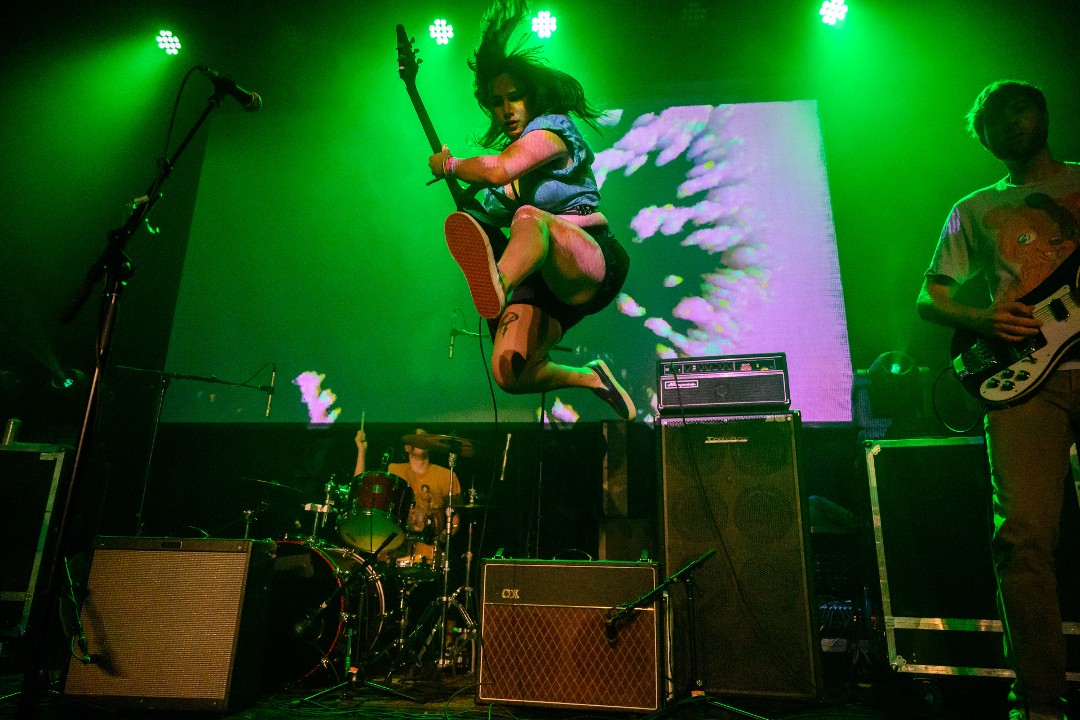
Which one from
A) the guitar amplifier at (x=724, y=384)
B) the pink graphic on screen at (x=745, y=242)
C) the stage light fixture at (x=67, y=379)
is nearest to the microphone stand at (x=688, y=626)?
the guitar amplifier at (x=724, y=384)

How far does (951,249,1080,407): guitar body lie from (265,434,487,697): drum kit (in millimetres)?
2223

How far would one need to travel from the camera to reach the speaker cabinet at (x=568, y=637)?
2.15 meters

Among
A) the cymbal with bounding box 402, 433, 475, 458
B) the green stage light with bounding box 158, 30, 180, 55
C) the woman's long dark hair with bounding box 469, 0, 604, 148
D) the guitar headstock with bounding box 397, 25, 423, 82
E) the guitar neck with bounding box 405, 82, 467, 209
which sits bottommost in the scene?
the cymbal with bounding box 402, 433, 475, 458

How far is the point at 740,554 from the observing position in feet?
8.35

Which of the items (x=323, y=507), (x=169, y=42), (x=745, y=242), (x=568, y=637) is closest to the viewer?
(x=568, y=637)

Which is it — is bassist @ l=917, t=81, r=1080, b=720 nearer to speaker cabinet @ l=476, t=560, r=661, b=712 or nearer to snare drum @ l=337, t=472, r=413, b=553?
speaker cabinet @ l=476, t=560, r=661, b=712

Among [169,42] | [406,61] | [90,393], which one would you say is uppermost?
[169,42]

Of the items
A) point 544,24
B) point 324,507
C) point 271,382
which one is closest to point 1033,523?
point 324,507

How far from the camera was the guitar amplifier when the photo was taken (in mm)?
2762

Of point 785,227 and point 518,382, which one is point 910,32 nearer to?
point 785,227

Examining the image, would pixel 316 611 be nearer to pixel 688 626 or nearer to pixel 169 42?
pixel 688 626

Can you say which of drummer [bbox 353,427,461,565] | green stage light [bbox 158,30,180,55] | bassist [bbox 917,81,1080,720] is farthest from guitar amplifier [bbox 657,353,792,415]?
green stage light [bbox 158,30,180,55]

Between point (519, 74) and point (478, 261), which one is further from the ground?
point (519, 74)

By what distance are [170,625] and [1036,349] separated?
3101mm
